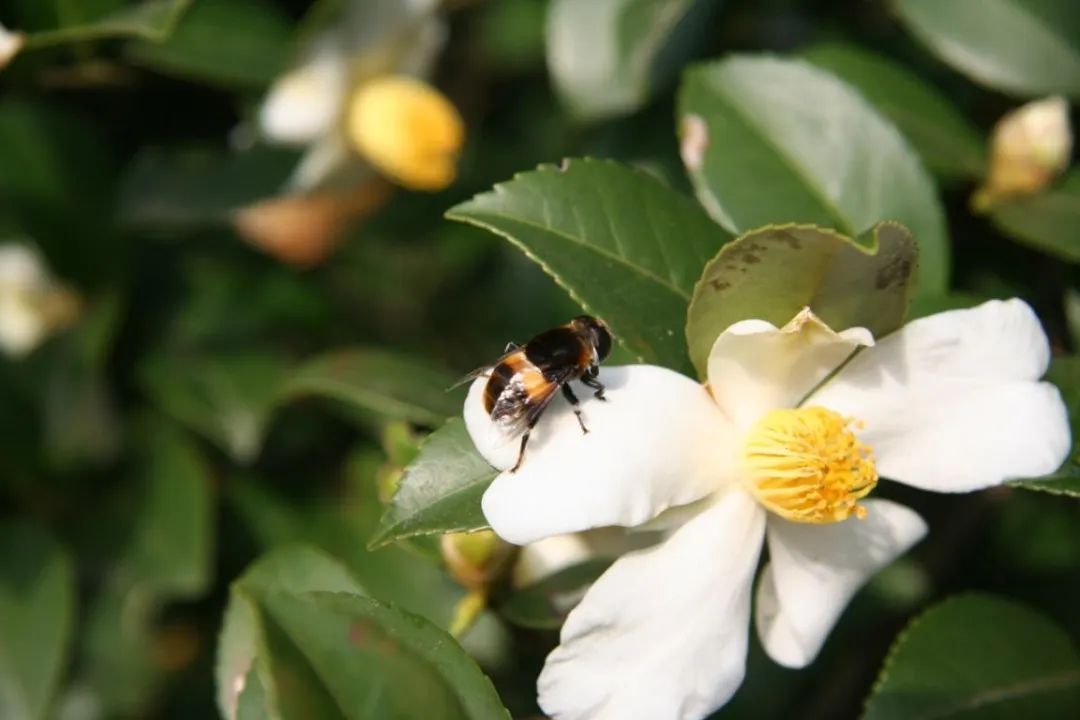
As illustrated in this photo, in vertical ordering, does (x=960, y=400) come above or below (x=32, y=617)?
above

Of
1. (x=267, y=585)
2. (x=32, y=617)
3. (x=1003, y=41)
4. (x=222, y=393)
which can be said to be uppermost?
(x=1003, y=41)

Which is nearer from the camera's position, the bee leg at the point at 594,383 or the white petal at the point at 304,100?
the bee leg at the point at 594,383

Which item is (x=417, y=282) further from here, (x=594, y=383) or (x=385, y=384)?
(x=594, y=383)

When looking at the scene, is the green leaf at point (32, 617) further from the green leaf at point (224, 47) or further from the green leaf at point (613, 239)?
the green leaf at point (613, 239)

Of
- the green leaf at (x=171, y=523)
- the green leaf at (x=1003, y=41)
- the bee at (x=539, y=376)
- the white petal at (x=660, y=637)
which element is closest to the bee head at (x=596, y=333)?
the bee at (x=539, y=376)

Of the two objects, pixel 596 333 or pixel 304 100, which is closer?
pixel 596 333

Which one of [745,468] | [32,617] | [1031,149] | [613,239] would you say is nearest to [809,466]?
→ [745,468]
